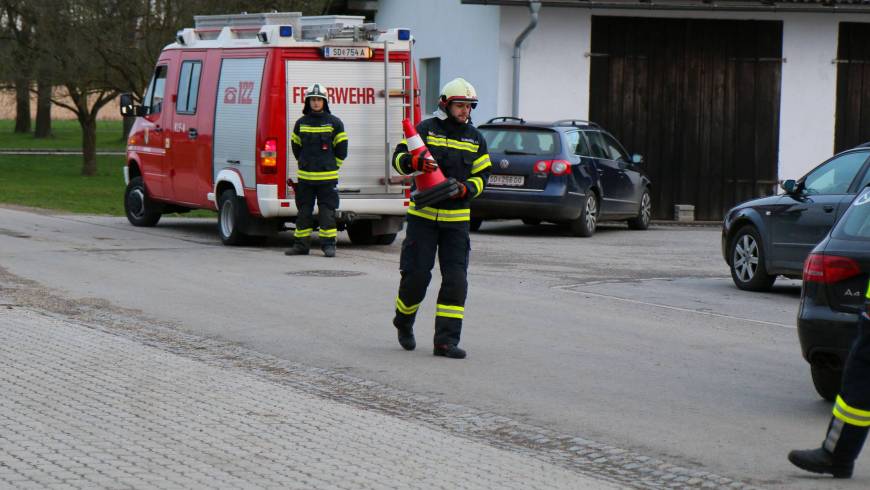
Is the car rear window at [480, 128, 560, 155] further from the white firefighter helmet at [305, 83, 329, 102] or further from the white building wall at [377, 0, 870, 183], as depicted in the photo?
the white building wall at [377, 0, 870, 183]

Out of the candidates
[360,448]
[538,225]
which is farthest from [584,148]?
[360,448]

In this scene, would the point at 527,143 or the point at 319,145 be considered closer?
the point at 319,145

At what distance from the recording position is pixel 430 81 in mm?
29234

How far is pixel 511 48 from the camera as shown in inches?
1016

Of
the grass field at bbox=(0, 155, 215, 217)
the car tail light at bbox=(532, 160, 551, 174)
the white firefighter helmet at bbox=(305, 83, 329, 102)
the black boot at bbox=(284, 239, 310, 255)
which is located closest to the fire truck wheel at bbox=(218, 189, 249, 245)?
the black boot at bbox=(284, 239, 310, 255)

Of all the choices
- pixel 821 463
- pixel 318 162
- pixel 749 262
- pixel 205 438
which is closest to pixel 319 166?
pixel 318 162

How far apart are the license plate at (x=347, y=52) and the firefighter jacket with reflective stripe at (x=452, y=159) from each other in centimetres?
742

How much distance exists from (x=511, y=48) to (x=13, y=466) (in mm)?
20125

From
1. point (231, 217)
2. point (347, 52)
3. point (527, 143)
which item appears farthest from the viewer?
point (527, 143)

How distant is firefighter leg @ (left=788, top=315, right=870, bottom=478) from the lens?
6.41m

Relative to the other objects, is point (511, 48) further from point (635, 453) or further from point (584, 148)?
point (635, 453)

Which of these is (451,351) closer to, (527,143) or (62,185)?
(527,143)

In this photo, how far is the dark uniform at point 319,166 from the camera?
16188 millimetres

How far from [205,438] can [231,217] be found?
10.6m
